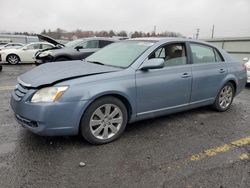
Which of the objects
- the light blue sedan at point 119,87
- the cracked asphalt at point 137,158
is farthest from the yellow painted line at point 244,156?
the light blue sedan at point 119,87

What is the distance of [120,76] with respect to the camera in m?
3.47

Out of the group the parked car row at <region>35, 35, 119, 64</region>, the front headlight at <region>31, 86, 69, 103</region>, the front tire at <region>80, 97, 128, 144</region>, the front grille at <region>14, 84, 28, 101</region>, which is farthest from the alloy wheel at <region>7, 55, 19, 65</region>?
the front tire at <region>80, 97, 128, 144</region>

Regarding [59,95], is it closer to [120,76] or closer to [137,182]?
[120,76]

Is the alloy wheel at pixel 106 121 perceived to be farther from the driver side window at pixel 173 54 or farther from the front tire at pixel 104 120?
the driver side window at pixel 173 54

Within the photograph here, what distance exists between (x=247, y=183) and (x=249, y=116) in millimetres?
2625

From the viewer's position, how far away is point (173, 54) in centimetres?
422

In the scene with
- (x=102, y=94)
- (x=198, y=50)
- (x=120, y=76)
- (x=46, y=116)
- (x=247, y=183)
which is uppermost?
(x=198, y=50)

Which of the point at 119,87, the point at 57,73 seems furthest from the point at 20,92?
the point at 119,87

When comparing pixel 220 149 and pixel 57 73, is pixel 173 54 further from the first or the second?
pixel 57 73

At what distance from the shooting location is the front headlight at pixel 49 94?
3020 mm

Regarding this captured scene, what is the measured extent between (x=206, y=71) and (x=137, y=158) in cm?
235

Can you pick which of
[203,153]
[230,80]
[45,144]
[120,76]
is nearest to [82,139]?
[45,144]

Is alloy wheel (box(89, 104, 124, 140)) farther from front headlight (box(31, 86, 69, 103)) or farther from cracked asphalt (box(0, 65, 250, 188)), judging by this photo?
front headlight (box(31, 86, 69, 103))

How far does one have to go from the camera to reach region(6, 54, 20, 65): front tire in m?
14.6
